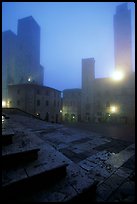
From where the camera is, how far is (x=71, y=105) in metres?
51.3

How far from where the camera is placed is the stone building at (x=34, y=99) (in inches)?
1490

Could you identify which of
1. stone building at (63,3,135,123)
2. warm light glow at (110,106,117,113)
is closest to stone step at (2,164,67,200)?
stone building at (63,3,135,123)

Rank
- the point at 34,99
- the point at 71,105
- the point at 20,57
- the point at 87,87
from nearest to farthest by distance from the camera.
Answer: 1. the point at 34,99
2. the point at 87,87
3. the point at 71,105
4. the point at 20,57

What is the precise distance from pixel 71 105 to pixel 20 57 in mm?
44228

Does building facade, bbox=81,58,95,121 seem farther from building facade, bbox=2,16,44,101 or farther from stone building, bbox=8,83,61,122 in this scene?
building facade, bbox=2,16,44,101

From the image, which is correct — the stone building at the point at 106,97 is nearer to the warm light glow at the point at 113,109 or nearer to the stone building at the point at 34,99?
the warm light glow at the point at 113,109

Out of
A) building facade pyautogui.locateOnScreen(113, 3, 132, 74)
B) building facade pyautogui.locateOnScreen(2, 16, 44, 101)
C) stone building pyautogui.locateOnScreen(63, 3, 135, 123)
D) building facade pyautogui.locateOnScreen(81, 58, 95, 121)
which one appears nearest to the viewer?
stone building pyautogui.locateOnScreen(63, 3, 135, 123)

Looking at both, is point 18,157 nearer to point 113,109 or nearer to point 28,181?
point 28,181

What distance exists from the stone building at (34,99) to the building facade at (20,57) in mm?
13973

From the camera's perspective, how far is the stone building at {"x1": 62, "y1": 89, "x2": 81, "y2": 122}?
165 feet

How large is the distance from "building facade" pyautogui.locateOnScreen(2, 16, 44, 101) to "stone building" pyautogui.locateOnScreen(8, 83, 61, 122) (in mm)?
13973

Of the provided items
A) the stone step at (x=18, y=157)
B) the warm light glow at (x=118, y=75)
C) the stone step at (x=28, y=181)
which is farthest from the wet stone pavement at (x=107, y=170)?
the warm light glow at (x=118, y=75)

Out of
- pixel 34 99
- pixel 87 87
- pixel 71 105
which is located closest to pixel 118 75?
pixel 87 87

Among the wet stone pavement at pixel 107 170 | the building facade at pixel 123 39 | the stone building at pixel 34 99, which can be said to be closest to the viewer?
the wet stone pavement at pixel 107 170
